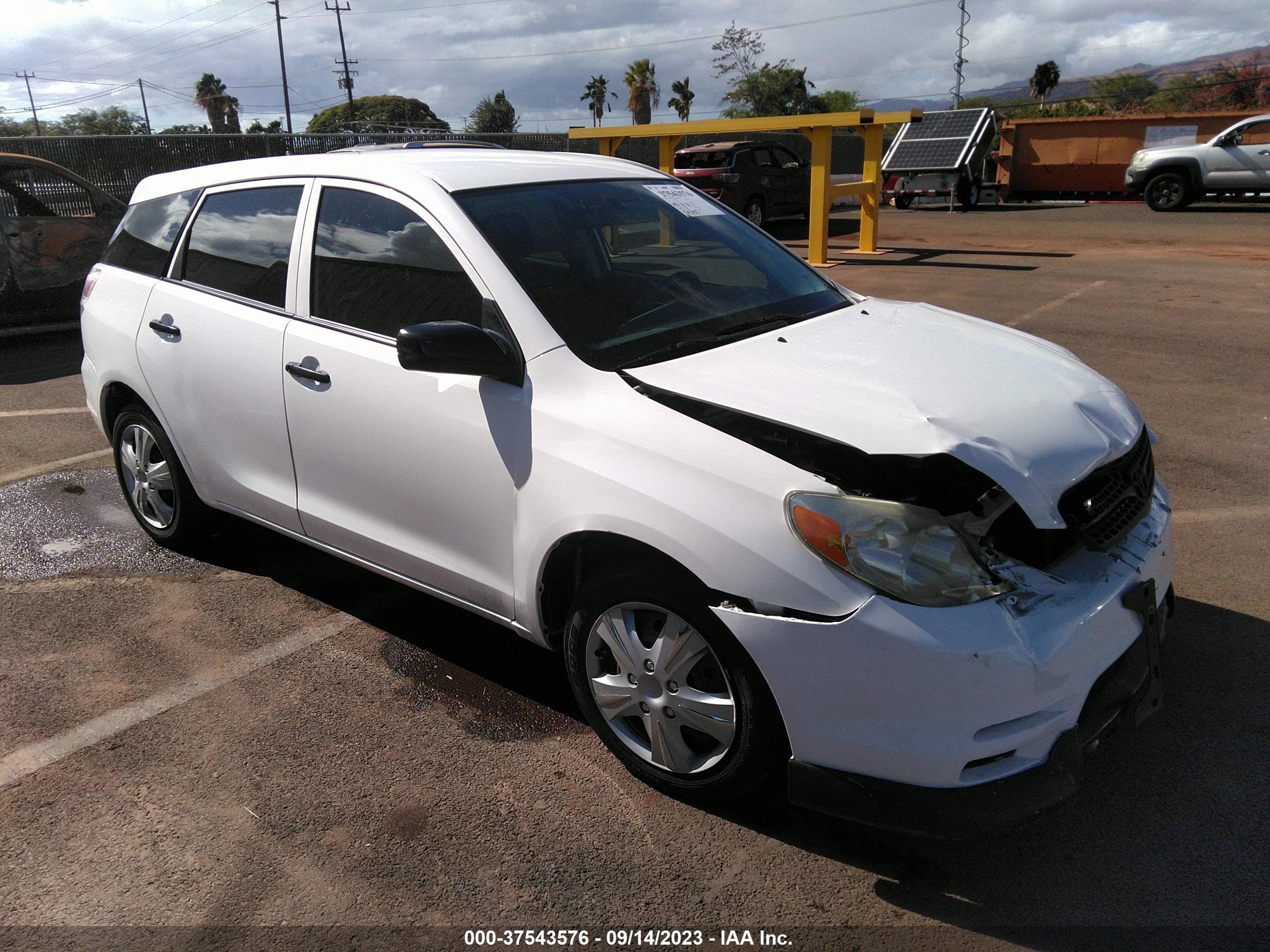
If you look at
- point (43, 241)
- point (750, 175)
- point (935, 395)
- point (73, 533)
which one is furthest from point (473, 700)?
point (750, 175)

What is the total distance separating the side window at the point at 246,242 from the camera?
12.3 feet

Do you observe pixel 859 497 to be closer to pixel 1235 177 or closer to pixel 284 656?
pixel 284 656

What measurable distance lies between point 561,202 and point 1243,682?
2.87 meters

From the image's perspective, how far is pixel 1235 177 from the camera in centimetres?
2075

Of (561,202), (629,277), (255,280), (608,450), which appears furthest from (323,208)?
(608,450)

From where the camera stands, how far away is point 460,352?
286cm

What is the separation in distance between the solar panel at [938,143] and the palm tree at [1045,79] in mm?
88202

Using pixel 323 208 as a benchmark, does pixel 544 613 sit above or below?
below

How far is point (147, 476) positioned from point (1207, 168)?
906 inches

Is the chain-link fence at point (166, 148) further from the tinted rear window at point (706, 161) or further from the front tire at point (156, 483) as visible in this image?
the front tire at point (156, 483)

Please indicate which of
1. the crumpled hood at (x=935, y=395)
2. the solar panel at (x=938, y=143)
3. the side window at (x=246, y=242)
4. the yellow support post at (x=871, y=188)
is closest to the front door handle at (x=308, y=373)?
the side window at (x=246, y=242)

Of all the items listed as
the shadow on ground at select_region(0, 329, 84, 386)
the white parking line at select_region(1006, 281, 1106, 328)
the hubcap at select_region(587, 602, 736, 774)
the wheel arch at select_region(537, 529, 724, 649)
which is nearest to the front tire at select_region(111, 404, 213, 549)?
the wheel arch at select_region(537, 529, 724, 649)

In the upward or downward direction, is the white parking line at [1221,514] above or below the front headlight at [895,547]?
below

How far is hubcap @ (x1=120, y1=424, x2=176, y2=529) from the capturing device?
4504 millimetres
